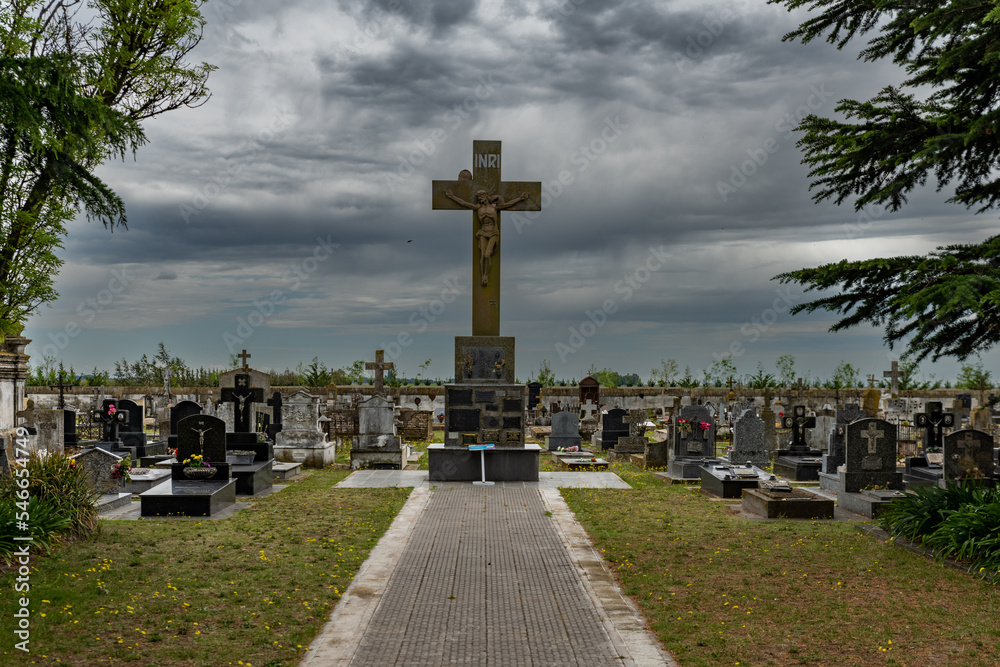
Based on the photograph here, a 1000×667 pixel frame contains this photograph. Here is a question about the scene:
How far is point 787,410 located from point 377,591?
2292 cm

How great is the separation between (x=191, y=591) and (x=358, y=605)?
1716mm

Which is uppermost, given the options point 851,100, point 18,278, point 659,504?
point 851,100

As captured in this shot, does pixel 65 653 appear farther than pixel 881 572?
No

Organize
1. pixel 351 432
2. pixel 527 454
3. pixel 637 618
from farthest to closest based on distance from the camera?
pixel 351 432, pixel 527 454, pixel 637 618

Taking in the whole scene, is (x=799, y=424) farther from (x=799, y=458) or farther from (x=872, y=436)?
(x=872, y=436)

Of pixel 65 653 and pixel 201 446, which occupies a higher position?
pixel 201 446

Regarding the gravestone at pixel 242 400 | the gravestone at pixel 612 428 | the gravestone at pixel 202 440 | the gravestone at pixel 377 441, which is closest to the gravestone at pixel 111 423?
the gravestone at pixel 242 400

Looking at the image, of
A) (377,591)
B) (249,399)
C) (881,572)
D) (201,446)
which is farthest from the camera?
(249,399)

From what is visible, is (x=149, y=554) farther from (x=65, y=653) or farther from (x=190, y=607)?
(x=65, y=653)

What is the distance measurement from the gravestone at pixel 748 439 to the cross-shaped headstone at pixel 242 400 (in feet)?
35.2

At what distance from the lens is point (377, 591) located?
745 cm

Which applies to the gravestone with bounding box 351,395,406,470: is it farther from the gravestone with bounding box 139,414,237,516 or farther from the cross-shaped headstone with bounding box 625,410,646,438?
the cross-shaped headstone with bounding box 625,410,646,438

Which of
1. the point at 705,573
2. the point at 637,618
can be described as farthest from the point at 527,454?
the point at 637,618

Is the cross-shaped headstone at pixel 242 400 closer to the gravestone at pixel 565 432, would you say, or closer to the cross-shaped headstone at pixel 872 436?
the gravestone at pixel 565 432
